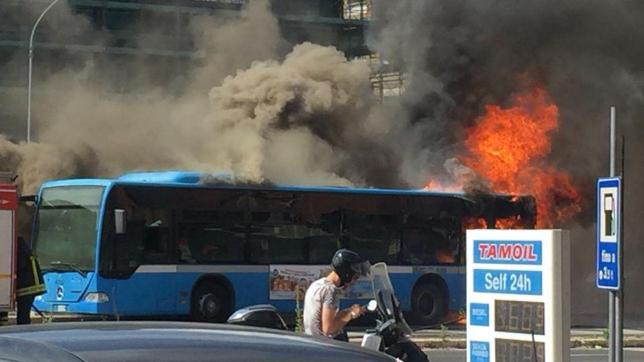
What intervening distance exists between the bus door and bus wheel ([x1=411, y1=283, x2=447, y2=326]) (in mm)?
9270

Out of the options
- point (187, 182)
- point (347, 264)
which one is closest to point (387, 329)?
point (347, 264)

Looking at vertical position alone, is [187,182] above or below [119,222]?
above

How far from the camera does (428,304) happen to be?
25578 mm

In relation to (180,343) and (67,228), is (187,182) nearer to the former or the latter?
(67,228)

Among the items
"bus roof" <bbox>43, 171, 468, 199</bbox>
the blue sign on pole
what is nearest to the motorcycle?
the blue sign on pole

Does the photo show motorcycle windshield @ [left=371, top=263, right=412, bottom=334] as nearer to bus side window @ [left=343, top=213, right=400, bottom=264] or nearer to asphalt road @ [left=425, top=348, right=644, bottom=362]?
asphalt road @ [left=425, top=348, right=644, bottom=362]

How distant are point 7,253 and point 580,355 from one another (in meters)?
9.05

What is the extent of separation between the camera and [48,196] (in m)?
23.4

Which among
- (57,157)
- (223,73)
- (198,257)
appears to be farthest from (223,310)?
(223,73)

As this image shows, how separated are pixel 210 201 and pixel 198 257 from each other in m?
1.03

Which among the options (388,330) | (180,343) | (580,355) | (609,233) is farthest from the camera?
(580,355)

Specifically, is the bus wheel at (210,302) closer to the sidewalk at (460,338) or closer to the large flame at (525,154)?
the sidewalk at (460,338)

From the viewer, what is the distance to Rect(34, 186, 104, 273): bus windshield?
73.9ft

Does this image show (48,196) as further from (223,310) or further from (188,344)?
(188,344)
